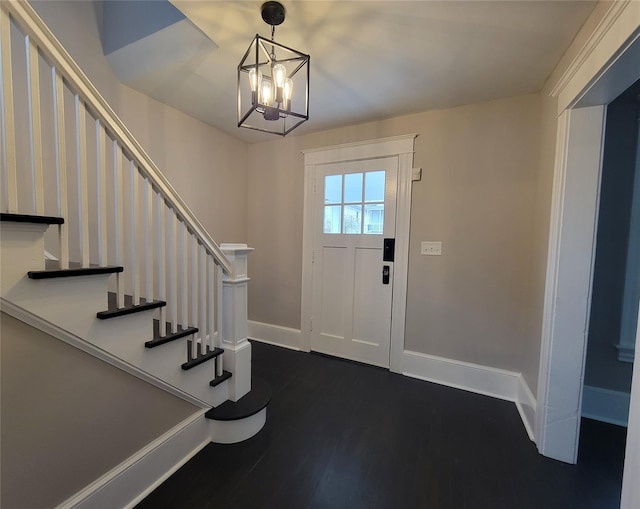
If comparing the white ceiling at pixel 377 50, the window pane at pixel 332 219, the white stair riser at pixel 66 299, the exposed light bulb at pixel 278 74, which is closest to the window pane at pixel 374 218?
the window pane at pixel 332 219

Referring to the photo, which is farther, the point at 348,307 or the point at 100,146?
the point at 348,307

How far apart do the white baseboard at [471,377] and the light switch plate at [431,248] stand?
2.96 ft

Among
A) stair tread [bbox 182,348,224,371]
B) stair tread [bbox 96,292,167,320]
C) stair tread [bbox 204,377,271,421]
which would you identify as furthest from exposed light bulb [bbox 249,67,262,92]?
stair tread [bbox 204,377,271,421]

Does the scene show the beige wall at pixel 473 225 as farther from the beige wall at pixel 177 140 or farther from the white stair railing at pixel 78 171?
the white stair railing at pixel 78 171

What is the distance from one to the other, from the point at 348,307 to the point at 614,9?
7.77ft

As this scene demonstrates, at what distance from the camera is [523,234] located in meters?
1.98

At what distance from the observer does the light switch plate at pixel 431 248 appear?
2.26m

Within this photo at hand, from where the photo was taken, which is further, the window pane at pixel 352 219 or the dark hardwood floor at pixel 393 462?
the window pane at pixel 352 219

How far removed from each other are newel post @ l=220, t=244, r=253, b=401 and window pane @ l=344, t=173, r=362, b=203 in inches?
51.4

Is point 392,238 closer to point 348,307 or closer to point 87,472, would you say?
point 348,307

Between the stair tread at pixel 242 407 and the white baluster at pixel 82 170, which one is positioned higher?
the white baluster at pixel 82 170

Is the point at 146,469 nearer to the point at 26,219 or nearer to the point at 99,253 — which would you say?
the point at 99,253

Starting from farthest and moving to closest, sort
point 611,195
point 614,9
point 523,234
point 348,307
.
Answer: point 348,307 < point 523,234 < point 611,195 < point 614,9

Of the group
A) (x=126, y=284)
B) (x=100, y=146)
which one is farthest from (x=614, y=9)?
(x=126, y=284)
